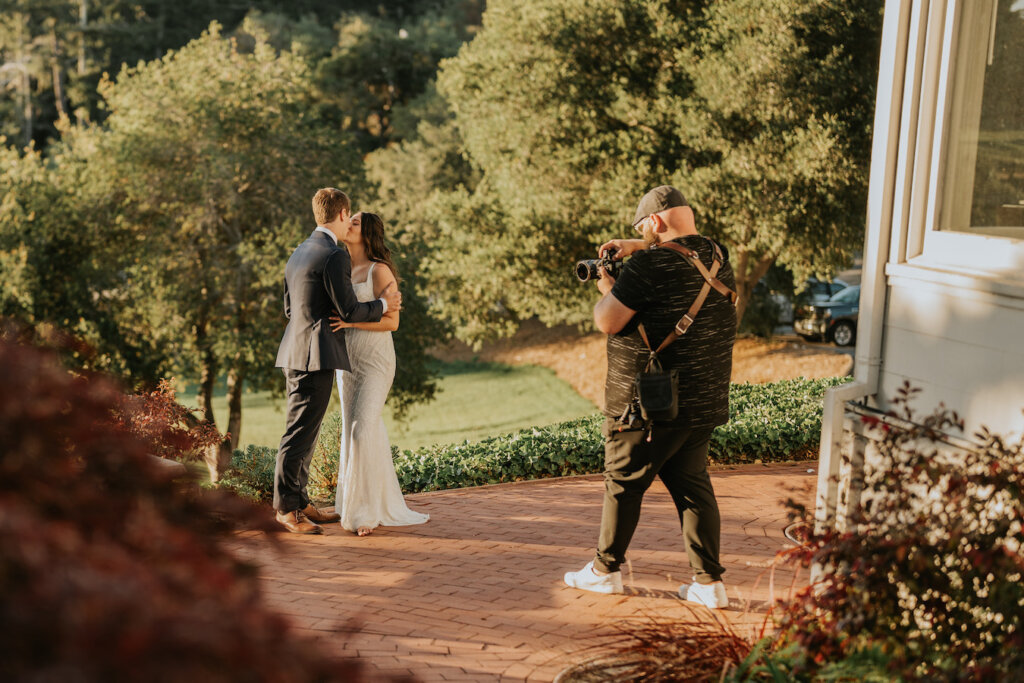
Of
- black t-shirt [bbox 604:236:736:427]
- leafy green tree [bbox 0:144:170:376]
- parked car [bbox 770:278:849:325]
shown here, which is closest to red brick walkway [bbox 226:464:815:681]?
black t-shirt [bbox 604:236:736:427]

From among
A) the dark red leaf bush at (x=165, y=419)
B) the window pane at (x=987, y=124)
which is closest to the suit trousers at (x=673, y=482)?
the window pane at (x=987, y=124)

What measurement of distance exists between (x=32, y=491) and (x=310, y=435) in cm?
460

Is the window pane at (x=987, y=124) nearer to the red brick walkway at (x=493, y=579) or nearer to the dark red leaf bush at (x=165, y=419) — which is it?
the red brick walkway at (x=493, y=579)

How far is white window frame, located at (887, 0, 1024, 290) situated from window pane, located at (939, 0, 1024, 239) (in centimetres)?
4

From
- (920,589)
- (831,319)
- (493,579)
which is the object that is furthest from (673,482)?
(831,319)

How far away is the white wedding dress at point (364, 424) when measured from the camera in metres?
6.31

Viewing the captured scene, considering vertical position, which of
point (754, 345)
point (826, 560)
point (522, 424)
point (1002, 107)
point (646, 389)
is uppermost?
point (1002, 107)

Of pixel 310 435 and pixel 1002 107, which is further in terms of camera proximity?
pixel 310 435

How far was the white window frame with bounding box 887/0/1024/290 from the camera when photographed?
14.9ft

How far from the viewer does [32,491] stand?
1735 millimetres

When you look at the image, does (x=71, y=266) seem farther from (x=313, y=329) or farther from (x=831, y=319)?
(x=831, y=319)

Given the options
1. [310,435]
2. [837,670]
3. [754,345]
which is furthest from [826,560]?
[754,345]

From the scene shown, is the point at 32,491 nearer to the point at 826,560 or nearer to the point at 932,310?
the point at 826,560

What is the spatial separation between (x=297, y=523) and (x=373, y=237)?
191 cm
